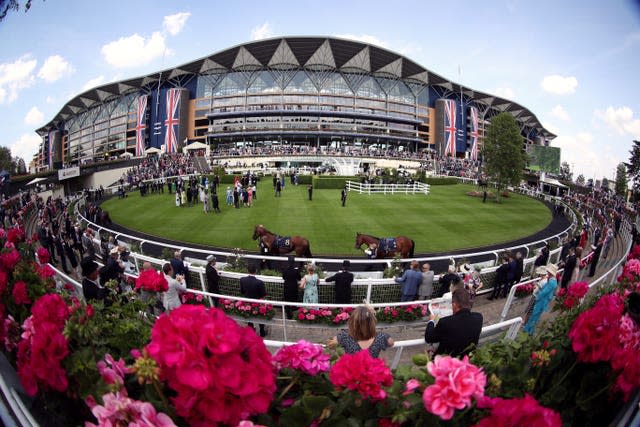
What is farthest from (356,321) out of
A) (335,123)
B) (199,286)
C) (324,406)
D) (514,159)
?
(335,123)

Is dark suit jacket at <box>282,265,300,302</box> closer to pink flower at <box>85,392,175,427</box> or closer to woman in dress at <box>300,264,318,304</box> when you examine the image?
woman in dress at <box>300,264,318,304</box>

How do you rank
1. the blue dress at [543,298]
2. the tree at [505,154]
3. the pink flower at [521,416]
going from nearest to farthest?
the pink flower at [521,416]
the blue dress at [543,298]
the tree at [505,154]

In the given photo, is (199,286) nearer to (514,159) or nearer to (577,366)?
(577,366)

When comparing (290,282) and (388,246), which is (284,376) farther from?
(388,246)

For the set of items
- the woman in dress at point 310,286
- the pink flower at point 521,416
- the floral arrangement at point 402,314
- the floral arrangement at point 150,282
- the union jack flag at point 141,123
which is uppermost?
the union jack flag at point 141,123

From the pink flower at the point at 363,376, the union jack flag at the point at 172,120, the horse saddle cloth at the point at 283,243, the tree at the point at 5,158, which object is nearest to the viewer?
the pink flower at the point at 363,376

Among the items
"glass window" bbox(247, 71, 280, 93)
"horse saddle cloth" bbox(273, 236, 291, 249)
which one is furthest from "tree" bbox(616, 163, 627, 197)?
"glass window" bbox(247, 71, 280, 93)

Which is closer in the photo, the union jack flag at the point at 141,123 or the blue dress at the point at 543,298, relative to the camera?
the blue dress at the point at 543,298

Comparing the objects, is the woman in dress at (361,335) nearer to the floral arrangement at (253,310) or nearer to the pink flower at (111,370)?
the pink flower at (111,370)

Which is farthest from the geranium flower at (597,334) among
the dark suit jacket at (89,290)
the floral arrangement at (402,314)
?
the dark suit jacket at (89,290)

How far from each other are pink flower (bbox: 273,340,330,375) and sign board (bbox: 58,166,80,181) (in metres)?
35.8

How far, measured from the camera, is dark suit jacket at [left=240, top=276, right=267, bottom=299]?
20.9ft

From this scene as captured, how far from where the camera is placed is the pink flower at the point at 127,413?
1.20 metres

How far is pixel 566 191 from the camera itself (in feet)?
119
